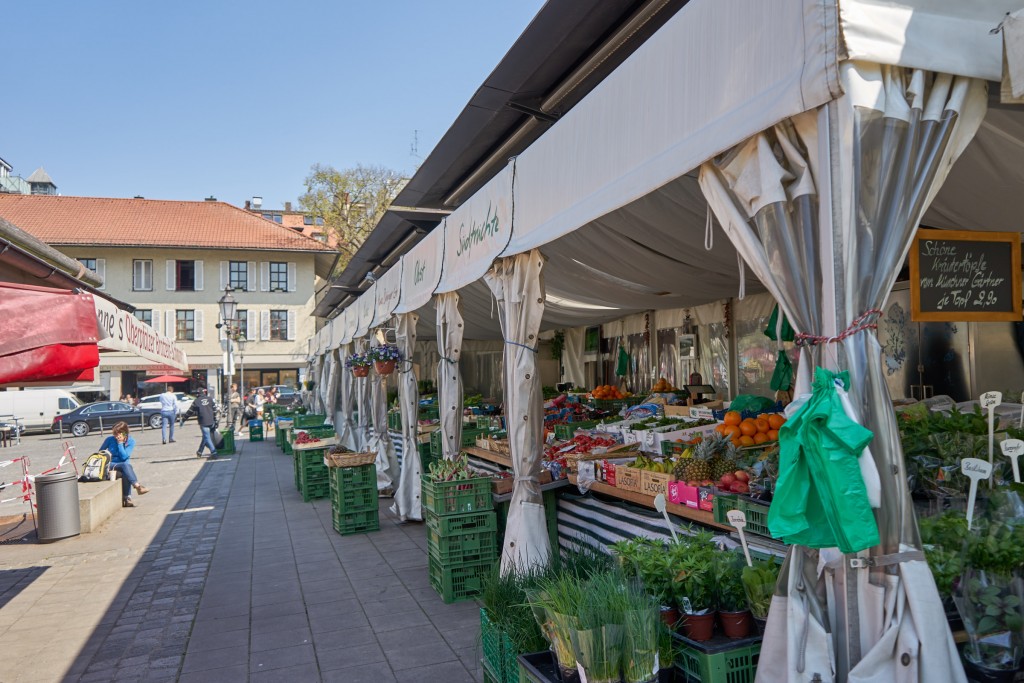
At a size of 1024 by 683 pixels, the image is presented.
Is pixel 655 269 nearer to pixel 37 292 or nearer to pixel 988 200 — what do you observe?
pixel 988 200

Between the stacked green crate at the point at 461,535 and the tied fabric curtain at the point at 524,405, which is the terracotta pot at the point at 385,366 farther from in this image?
the tied fabric curtain at the point at 524,405

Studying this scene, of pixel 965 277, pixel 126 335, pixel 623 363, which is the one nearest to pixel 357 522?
pixel 126 335

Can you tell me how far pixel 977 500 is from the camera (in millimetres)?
3092

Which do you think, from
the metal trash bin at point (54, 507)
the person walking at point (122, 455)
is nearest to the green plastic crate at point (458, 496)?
the metal trash bin at point (54, 507)

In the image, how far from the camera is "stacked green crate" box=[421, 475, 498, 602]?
583cm

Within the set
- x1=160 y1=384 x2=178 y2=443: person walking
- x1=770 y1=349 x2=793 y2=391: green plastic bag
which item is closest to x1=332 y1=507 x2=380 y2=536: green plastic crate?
x1=770 y1=349 x2=793 y2=391: green plastic bag

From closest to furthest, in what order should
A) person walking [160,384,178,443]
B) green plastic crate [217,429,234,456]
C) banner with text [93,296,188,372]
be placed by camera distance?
banner with text [93,296,188,372]
green plastic crate [217,429,234,456]
person walking [160,384,178,443]

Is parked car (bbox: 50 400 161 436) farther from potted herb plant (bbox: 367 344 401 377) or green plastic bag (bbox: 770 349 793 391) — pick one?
green plastic bag (bbox: 770 349 793 391)

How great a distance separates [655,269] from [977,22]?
473cm

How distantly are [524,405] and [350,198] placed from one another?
34.2 meters

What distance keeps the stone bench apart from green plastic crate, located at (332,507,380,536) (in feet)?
11.8

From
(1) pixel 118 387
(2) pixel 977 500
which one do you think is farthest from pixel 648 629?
(1) pixel 118 387

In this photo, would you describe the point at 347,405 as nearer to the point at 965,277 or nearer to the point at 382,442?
the point at 382,442

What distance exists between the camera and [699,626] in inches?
110
